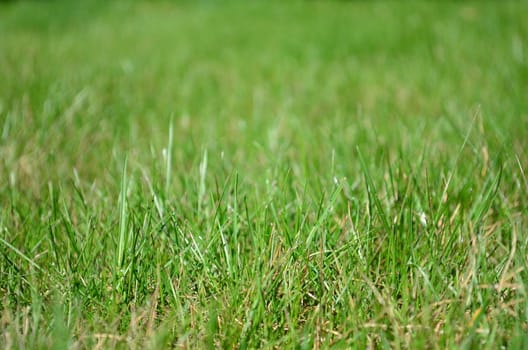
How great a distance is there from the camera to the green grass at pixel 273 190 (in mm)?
1108

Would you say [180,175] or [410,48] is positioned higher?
[410,48]

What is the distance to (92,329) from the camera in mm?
1121

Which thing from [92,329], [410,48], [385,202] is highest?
[410,48]

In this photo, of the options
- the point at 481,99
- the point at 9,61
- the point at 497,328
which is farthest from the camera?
the point at 9,61

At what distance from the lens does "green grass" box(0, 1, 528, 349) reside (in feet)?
3.64

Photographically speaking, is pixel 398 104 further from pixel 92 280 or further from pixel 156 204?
pixel 92 280

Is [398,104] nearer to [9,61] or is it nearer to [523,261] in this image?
[523,261]

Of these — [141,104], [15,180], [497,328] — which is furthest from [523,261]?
[141,104]

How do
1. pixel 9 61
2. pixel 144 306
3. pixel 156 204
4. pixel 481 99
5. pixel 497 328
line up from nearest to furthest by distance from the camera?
1. pixel 497 328
2. pixel 144 306
3. pixel 156 204
4. pixel 481 99
5. pixel 9 61

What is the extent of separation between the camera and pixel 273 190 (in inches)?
61.9

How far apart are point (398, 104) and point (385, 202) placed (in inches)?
57.7

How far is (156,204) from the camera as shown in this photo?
56.8 inches

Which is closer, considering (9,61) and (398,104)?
(398,104)

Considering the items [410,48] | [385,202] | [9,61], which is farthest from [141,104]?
[410,48]
